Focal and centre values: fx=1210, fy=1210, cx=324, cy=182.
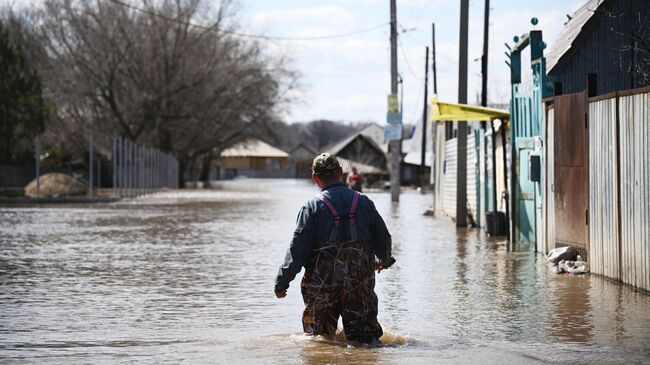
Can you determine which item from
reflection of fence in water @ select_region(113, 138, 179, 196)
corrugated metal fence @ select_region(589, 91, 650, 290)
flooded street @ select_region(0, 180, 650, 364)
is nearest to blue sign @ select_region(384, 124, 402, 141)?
reflection of fence in water @ select_region(113, 138, 179, 196)

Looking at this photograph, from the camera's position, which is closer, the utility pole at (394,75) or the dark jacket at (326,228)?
the dark jacket at (326,228)

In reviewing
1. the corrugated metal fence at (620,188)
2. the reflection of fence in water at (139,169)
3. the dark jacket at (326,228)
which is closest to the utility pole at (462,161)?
the corrugated metal fence at (620,188)

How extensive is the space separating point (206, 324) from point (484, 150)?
15949mm

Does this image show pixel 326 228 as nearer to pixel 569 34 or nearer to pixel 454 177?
pixel 569 34

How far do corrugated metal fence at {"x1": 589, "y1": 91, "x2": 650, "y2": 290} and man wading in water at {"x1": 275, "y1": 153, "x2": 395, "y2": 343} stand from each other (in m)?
4.65

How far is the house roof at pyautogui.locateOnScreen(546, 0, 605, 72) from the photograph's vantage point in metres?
26.8

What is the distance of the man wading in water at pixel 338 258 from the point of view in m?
8.48

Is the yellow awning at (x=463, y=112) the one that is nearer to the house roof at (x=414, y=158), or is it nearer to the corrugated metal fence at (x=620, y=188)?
the corrugated metal fence at (x=620, y=188)

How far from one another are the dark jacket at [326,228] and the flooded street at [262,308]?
0.64 meters

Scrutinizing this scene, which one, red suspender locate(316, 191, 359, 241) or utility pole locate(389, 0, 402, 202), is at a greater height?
Answer: utility pole locate(389, 0, 402, 202)

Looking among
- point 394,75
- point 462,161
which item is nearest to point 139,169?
point 394,75

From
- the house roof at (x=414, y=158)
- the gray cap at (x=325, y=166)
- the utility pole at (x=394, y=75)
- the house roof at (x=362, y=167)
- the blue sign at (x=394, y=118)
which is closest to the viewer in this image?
the gray cap at (x=325, y=166)

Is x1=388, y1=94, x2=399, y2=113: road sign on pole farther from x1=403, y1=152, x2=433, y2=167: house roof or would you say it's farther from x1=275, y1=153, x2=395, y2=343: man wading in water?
x1=403, y1=152, x2=433, y2=167: house roof

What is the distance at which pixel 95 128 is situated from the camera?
69312mm
